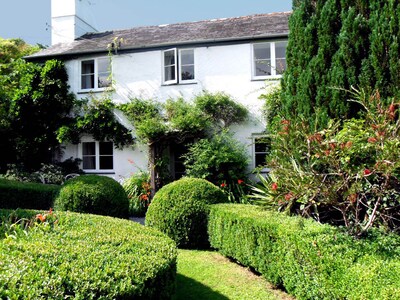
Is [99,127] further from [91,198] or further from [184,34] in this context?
[91,198]

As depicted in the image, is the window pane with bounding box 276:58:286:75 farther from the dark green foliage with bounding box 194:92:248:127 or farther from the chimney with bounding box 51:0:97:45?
the chimney with bounding box 51:0:97:45

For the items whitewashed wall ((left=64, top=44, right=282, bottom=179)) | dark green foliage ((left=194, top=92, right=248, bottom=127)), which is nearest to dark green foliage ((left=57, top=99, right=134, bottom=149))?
whitewashed wall ((left=64, top=44, right=282, bottom=179))

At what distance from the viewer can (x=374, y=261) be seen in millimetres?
4219

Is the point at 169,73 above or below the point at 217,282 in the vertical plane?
above

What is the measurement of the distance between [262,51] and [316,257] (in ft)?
35.3

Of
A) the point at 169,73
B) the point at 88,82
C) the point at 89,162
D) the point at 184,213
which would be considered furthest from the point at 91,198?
the point at 88,82

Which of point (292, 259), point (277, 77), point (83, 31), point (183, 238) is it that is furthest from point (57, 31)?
point (292, 259)

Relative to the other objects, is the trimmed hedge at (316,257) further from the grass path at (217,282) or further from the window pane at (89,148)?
the window pane at (89,148)

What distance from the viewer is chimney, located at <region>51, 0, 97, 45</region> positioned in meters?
17.0

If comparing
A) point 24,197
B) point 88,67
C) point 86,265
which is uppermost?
point 88,67

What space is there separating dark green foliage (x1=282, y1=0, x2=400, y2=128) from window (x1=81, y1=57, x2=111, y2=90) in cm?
937

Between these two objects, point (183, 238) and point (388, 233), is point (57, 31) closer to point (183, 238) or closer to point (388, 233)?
point (183, 238)

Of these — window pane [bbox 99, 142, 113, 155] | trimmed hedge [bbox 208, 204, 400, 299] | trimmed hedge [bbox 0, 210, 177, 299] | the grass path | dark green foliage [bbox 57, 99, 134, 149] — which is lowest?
the grass path

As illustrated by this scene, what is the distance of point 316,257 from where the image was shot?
184 inches
